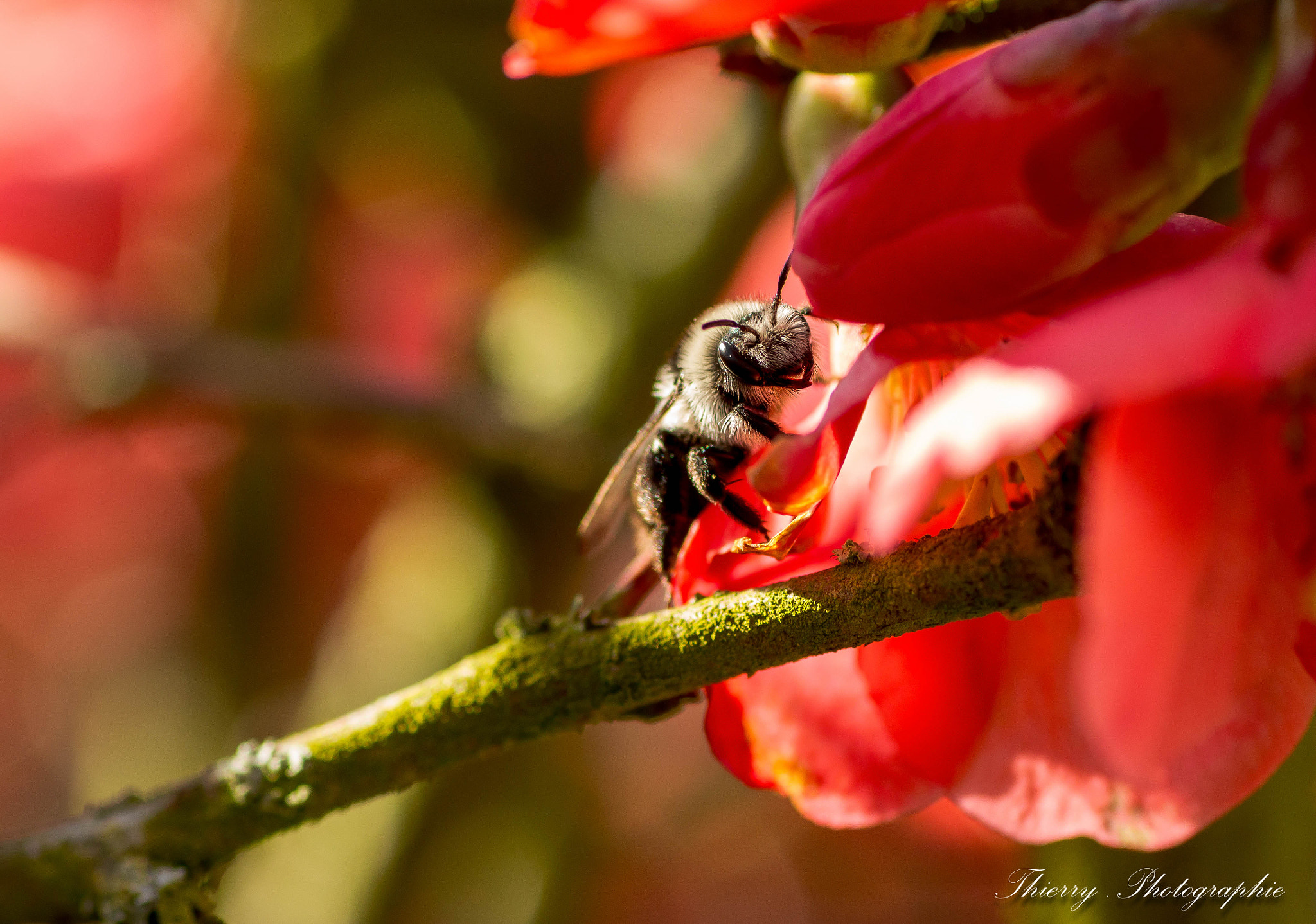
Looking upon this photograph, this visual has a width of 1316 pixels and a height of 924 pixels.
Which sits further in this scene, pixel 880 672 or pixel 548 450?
pixel 548 450

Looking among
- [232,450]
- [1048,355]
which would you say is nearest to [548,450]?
[232,450]

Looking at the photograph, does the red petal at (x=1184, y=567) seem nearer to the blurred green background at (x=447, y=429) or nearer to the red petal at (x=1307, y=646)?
the red petal at (x=1307, y=646)

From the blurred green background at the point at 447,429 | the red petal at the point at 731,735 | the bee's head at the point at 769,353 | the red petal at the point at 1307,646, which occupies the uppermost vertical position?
the red petal at the point at 1307,646

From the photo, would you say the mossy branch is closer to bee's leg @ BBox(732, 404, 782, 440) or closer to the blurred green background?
bee's leg @ BBox(732, 404, 782, 440)

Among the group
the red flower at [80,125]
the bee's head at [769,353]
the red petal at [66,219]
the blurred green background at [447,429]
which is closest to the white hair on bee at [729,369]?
the bee's head at [769,353]

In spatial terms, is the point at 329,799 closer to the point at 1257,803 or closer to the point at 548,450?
the point at 1257,803
